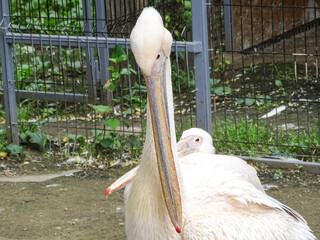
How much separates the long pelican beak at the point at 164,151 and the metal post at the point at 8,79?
10.0 feet

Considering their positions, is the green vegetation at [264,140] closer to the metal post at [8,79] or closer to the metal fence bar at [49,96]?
the metal fence bar at [49,96]

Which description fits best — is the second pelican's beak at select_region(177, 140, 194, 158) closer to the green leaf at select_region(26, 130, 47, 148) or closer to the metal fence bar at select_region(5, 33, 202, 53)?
the metal fence bar at select_region(5, 33, 202, 53)

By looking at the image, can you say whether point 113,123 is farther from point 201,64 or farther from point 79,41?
point 201,64

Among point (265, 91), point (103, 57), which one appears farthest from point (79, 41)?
point (265, 91)

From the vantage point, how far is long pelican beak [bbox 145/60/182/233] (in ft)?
9.07

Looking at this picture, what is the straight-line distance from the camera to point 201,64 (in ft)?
16.6

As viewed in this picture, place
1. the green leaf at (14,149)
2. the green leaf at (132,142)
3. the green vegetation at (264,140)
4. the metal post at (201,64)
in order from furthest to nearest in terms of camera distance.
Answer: the green leaf at (14,149) → the green leaf at (132,142) → the green vegetation at (264,140) → the metal post at (201,64)

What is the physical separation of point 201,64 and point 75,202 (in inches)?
49.9

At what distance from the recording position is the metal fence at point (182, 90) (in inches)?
207

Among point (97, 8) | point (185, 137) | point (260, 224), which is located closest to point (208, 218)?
point (260, 224)

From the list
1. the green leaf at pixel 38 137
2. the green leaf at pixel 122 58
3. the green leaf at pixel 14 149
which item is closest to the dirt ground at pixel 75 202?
the green leaf at pixel 14 149

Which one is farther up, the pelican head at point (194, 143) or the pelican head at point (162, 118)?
the pelican head at point (162, 118)

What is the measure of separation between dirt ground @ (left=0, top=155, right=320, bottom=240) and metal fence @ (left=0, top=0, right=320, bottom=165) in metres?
0.31

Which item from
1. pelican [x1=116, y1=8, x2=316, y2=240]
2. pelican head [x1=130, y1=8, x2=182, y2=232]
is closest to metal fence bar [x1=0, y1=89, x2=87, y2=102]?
pelican [x1=116, y1=8, x2=316, y2=240]
